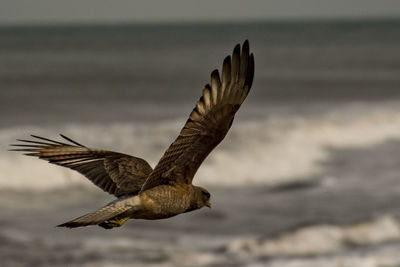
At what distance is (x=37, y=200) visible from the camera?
2138 cm

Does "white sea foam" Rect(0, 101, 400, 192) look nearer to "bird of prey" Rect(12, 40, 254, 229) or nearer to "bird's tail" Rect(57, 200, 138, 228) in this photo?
"bird of prey" Rect(12, 40, 254, 229)

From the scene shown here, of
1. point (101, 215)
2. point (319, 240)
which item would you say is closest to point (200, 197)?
point (101, 215)

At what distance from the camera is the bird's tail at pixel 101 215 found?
626 cm

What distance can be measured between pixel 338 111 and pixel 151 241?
23.8 m

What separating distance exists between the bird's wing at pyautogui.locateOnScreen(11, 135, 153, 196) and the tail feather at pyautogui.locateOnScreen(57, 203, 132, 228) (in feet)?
1.98

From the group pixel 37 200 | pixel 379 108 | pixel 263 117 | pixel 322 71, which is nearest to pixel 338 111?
pixel 379 108

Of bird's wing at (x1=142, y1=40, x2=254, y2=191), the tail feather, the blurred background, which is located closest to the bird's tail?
the tail feather

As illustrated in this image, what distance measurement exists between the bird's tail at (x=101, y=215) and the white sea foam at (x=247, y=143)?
51.1 ft

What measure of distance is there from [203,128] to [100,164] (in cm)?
108

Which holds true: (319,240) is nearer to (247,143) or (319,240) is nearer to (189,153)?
(189,153)

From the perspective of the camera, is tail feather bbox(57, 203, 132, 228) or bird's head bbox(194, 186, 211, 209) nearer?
tail feather bbox(57, 203, 132, 228)

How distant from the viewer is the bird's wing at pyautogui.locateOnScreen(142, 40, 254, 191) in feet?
23.1

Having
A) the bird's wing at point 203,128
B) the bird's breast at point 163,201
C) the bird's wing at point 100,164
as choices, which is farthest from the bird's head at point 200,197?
the bird's wing at point 100,164

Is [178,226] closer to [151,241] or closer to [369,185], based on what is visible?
[151,241]
